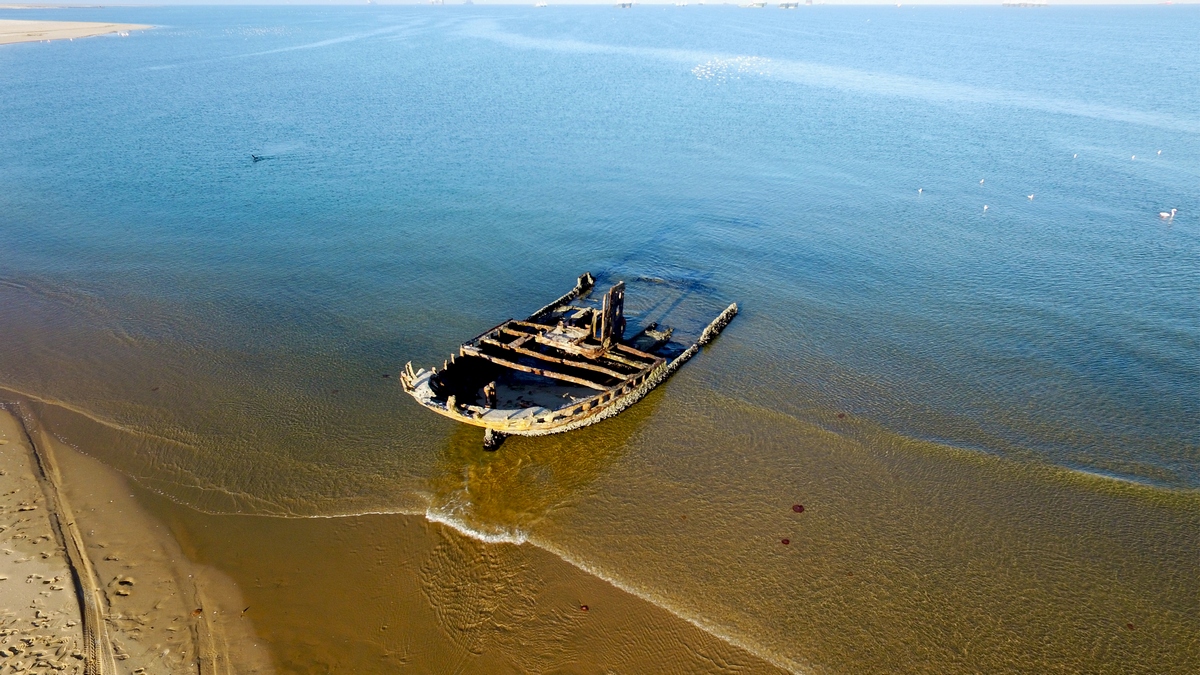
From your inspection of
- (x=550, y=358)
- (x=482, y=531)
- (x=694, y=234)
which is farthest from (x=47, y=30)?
(x=482, y=531)

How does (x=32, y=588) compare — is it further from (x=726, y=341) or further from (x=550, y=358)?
(x=726, y=341)

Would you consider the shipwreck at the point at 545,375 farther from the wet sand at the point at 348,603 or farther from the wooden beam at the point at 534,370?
the wet sand at the point at 348,603

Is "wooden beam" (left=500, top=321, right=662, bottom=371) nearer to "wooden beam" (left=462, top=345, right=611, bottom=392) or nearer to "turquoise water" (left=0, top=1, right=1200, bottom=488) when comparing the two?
"wooden beam" (left=462, top=345, right=611, bottom=392)

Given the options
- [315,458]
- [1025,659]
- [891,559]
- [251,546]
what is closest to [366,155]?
[315,458]

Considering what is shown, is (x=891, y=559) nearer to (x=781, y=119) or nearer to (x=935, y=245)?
(x=935, y=245)

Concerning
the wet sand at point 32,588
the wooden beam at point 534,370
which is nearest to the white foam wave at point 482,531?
the wooden beam at point 534,370

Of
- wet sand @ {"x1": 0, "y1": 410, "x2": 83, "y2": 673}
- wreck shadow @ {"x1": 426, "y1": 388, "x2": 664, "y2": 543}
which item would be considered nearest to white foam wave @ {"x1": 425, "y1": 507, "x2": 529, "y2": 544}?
wreck shadow @ {"x1": 426, "y1": 388, "x2": 664, "y2": 543}
